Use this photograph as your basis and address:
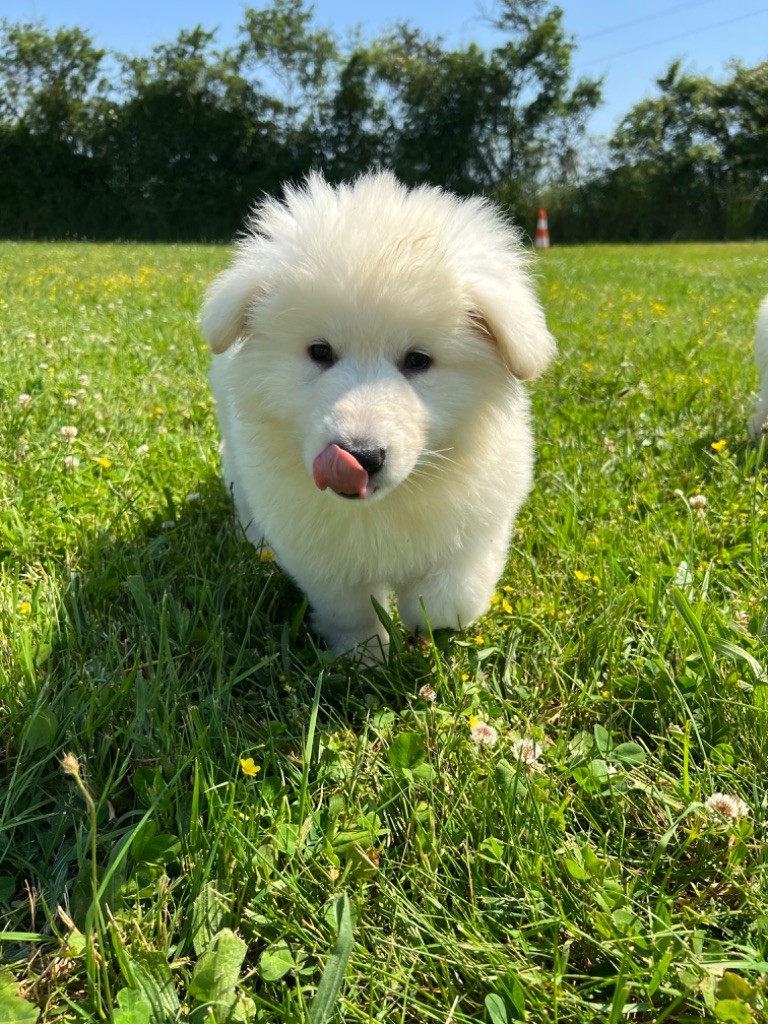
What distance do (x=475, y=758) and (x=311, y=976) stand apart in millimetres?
554

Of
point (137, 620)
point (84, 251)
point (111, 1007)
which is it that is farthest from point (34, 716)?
point (84, 251)

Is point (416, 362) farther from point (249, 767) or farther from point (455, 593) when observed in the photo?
A: point (249, 767)

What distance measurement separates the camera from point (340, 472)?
59.2 inches

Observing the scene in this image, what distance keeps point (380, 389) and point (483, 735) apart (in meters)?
0.80

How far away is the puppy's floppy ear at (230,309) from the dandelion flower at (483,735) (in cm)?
112

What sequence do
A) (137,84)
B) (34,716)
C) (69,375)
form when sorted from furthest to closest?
(137,84) → (69,375) → (34,716)

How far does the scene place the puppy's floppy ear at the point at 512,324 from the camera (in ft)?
5.77

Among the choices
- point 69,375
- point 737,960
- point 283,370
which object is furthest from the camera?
point 69,375

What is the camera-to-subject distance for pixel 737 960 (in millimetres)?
1178

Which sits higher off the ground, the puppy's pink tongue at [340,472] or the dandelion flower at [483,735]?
the puppy's pink tongue at [340,472]

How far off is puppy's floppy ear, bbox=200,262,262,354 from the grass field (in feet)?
2.33

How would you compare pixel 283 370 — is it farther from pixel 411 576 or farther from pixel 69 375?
pixel 69 375

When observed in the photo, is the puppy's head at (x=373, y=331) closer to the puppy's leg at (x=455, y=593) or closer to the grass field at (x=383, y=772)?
the puppy's leg at (x=455, y=593)

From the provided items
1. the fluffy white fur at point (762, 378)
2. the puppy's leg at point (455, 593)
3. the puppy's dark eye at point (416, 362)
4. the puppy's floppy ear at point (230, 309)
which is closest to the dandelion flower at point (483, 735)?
the puppy's leg at point (455, 593)
